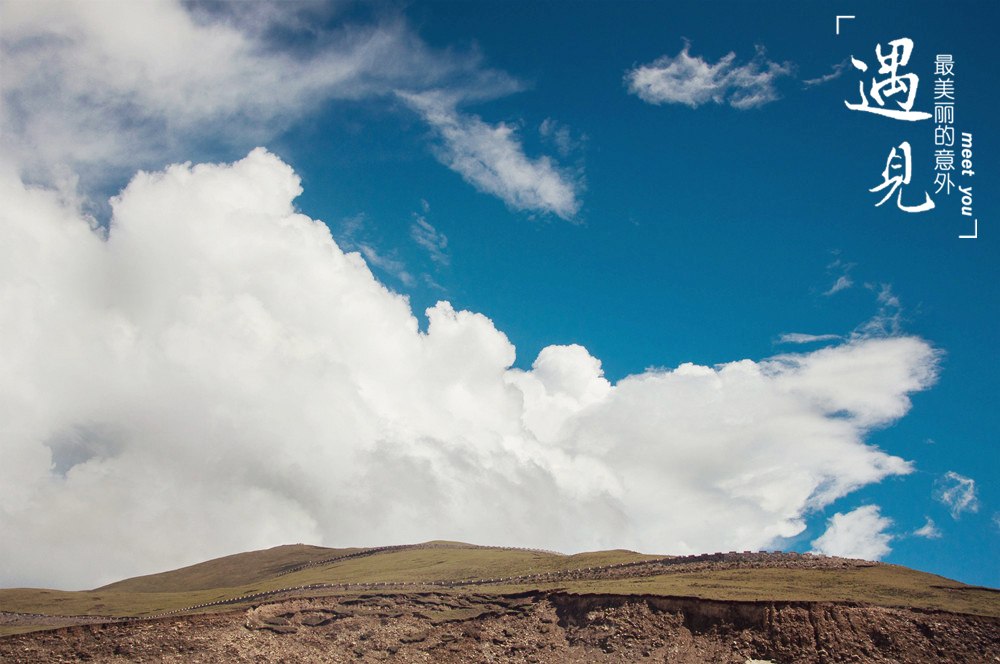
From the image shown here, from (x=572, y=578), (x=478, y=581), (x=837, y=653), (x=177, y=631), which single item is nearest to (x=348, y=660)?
(x=177, y=631)

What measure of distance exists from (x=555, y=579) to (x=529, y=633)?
670 inches

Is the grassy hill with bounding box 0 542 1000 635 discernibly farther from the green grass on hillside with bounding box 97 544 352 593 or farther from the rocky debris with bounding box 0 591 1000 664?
the rocky debris with bounding box 0 591 1000 664

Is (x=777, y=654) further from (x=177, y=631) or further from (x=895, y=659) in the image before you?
(x=177, y=631)

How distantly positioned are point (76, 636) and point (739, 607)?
72757 millimetres

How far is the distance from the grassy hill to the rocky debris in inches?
130

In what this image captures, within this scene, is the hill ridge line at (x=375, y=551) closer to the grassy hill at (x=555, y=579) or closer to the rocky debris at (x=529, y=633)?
the grassy hill at (x=555, y=579)

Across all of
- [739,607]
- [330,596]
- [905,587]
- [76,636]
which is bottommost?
[76,636]

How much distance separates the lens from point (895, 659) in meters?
63.9

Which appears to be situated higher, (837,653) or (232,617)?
(837,653)

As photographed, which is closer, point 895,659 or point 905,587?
point 895,659

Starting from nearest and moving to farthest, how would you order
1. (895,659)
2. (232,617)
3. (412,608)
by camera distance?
(895,659), (232,617), (412,608)

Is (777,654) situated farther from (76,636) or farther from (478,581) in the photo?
(76,636)

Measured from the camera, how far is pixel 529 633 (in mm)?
85438

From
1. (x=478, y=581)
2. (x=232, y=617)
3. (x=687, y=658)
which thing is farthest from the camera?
(x=478, y=581)
